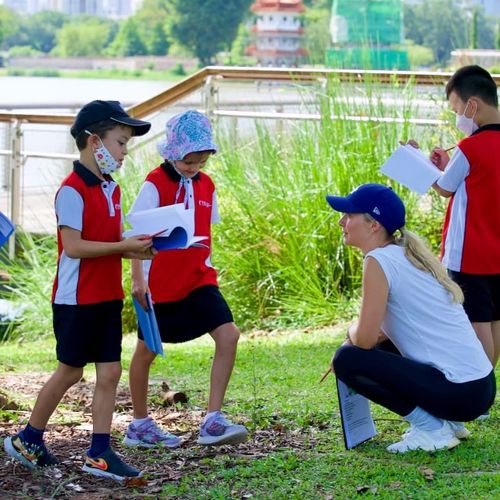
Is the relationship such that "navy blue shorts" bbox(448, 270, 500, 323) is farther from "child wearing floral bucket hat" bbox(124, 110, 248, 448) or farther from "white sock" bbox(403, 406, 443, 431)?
"child wearing floral bucket hat" bbox(124, 110, 248, 448)

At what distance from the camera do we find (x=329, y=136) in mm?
9609

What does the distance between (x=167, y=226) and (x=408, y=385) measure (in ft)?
4.18

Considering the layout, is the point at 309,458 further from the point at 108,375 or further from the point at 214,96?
the point at 214,96

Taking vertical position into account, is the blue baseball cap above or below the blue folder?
above

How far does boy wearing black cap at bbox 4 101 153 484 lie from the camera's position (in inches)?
189

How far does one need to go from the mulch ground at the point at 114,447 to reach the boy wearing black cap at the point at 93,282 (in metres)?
0.08

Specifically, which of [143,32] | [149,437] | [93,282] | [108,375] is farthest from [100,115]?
[143,32]

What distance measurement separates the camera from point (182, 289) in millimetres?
5535

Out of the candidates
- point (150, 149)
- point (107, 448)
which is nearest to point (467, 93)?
point (107, 448)

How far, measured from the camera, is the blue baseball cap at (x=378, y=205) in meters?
5.05

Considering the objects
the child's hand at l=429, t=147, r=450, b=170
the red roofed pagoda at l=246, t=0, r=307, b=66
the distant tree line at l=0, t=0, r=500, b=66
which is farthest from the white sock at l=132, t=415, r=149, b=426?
the red roofed pagoda at l=246, t=0, r=307, b=66

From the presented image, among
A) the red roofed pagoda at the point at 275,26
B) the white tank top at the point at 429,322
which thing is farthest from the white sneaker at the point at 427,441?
the red roofed pagoda at the point at 275,26

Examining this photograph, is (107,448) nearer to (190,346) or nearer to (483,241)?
(483,241)

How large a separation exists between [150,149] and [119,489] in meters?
6.59
